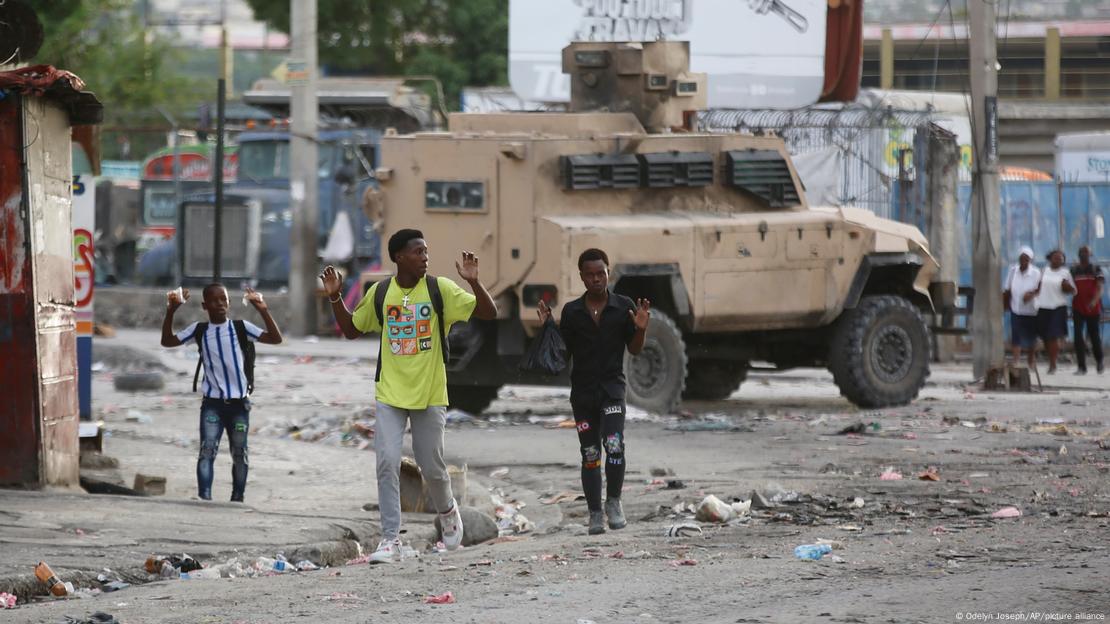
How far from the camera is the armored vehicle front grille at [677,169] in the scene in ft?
53.9

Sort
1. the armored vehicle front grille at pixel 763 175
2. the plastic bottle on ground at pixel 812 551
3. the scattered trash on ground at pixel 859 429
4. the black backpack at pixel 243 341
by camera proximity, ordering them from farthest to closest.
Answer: the armored vehicle front grille at pixel 763 175
the scattered trash on ground at pixel 859 429
the black backpack at pixel 243 341
the plastic bottle on ground at pixel 812 551

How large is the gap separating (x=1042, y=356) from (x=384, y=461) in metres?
17.1

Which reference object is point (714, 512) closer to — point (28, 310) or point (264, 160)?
point (28, 310)

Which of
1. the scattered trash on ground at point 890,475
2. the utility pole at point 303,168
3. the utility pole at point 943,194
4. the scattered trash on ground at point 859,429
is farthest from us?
the utility pole at point 303,168

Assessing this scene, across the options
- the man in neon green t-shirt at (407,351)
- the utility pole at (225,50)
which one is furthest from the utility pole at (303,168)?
the man in neon green t-shirt at (407,351)

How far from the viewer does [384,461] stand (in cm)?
905

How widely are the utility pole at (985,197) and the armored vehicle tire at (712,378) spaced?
3.20 meters

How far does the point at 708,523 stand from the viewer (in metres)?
9.76

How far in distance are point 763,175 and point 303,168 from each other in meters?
11.2

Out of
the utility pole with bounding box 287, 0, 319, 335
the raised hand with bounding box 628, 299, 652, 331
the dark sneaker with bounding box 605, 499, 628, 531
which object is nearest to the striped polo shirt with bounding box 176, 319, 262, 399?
the dark sneaker with bounding box 605, 499, 628, 531

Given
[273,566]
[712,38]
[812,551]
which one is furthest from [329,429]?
[712,38]

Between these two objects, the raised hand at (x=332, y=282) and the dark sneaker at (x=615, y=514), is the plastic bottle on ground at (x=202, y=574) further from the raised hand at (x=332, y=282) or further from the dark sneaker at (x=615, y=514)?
the dark sneaker at (x=615, y=514)

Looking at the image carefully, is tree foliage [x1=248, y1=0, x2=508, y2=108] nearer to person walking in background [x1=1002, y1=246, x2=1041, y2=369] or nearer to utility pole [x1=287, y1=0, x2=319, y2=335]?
utility pole [x1=287, y1=0, x2=319, y2=335]

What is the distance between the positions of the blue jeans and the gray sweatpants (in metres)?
2.13
